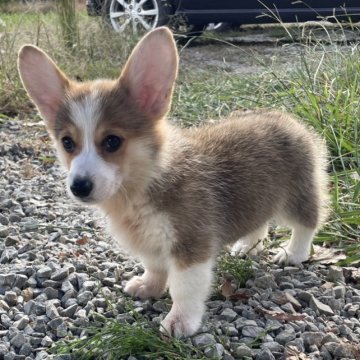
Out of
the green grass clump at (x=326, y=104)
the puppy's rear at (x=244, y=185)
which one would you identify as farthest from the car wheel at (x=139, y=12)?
the puppy's rear at (x=244, y=185)

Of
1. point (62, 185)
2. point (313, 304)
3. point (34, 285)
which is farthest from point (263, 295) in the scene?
point (62, 185)

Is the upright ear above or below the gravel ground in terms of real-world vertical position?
above

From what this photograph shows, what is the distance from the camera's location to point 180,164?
325 cm

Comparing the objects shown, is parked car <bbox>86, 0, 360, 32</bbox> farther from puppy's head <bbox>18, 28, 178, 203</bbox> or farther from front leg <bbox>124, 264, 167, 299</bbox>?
front leg <bbox>124, 264, 167, 299</bbox>

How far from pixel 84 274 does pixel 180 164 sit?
0.79 metres

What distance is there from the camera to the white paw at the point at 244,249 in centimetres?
380

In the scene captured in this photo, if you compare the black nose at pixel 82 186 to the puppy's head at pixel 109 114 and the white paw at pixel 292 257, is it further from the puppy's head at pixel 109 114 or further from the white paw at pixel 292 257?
the white paw at pixel 292 257

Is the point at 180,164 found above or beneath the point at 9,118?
above

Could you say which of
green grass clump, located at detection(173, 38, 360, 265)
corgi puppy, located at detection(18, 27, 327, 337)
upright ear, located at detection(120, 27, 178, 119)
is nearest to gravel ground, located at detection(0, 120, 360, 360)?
corgi puppy, located at detection(18, 27, 327, 337)

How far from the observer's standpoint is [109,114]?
3.00 metres

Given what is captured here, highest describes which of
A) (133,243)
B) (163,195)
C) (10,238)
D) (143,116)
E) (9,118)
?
(143,116)

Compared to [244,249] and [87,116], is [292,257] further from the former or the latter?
[87,116]

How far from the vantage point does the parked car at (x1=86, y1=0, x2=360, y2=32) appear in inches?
372

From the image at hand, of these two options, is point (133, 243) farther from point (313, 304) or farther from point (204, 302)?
point (313, 304)
